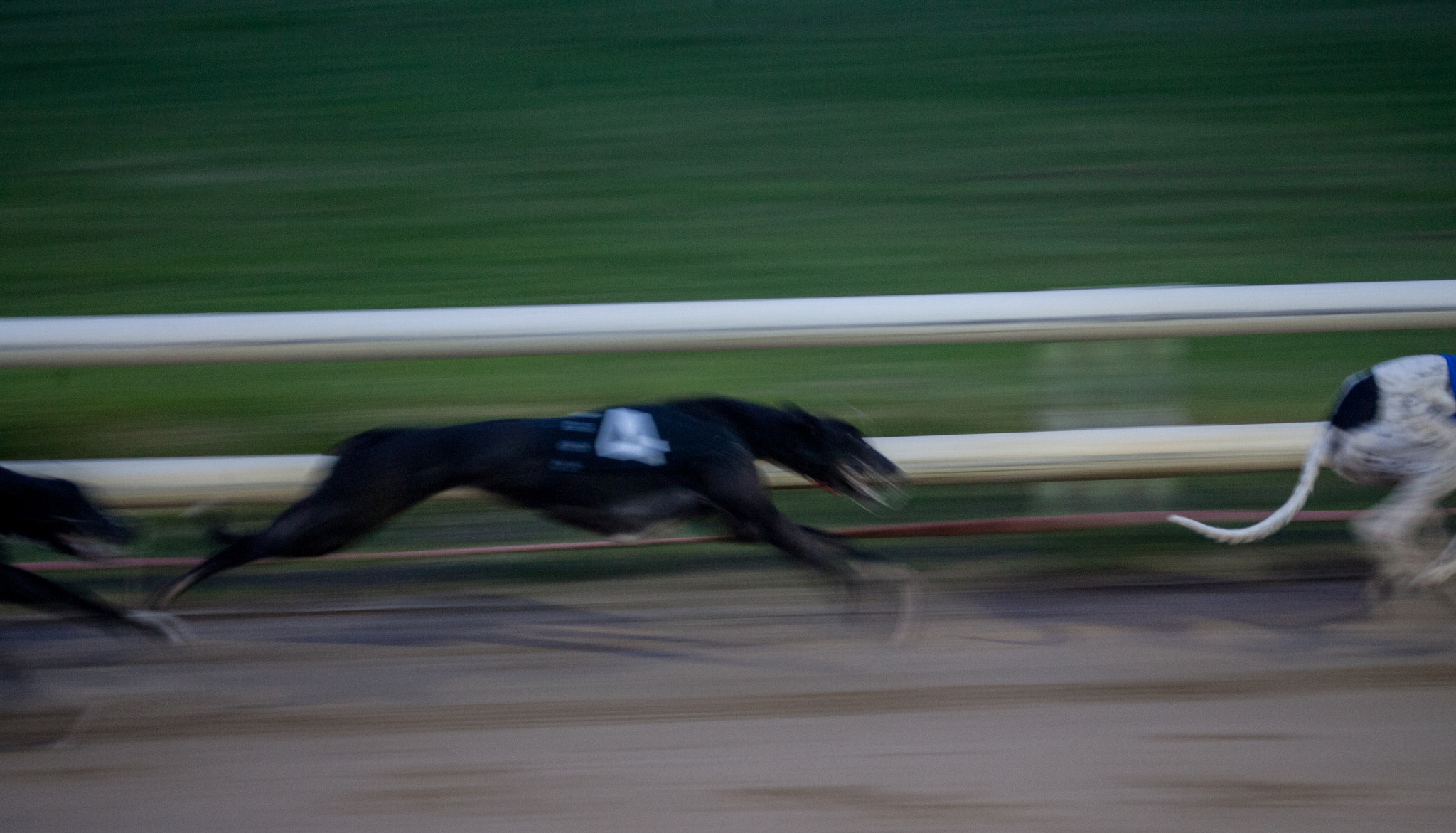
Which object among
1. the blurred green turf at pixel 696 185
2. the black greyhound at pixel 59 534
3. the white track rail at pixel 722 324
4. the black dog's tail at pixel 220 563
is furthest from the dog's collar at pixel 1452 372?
the black greyhound at pixel 59 534

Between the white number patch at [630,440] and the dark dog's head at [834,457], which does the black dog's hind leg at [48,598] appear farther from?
the dark dog's head at [834,457]

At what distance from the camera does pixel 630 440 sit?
248 cm

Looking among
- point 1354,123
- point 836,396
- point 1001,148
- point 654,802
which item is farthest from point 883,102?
point 654,802

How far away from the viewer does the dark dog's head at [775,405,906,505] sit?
267 centimetres

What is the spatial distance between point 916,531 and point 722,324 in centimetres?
67

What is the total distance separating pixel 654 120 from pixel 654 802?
5051mm

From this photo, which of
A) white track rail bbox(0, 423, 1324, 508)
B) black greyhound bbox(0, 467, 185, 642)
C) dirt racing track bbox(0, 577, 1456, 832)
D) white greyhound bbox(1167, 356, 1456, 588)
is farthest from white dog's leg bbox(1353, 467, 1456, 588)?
black greyhound bbox(0, 467, 185, 642)

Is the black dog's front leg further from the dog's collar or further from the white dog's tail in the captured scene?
the dog's collar

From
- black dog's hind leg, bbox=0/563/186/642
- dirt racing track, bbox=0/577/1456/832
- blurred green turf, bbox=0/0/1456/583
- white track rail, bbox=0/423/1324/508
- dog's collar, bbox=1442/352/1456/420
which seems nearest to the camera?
dirt racing track, bbox=0/577/1456/832

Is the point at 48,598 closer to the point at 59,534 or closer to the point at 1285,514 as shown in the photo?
the point at 59,534

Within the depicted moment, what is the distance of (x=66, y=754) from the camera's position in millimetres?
2246

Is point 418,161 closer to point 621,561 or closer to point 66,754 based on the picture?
point 621,561

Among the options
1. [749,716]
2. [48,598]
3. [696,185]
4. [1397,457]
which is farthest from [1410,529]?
[696,185]

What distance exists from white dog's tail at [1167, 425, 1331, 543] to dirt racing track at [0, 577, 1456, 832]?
0.20 m
